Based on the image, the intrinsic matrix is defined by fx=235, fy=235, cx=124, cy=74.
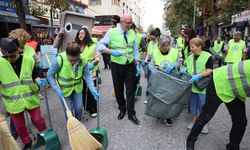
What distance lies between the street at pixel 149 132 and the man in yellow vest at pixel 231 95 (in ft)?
1.12

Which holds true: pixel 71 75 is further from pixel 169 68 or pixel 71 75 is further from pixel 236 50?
pixel 236 50

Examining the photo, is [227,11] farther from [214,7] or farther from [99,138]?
[99,138]

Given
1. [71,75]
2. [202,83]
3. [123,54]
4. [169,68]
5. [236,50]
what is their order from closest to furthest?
[71,75] → [202,83] → [169,68] → [123,54] → [236,50]

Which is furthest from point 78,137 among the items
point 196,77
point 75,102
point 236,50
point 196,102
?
point 236,50

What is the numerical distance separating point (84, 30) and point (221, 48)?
275 inches

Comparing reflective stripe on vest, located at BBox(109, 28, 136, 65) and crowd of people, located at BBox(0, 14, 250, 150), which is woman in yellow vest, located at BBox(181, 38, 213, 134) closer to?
crowd of people, located at BBox(0, 14, 250, 150)

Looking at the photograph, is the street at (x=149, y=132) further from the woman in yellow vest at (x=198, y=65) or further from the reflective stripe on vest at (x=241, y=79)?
the reflective stripe on vest at (x=241, y=79)

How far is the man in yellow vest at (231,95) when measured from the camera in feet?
8.09

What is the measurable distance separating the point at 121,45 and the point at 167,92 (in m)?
1.07

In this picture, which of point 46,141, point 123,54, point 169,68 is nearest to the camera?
point 46,141

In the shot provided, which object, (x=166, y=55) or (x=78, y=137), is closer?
(x=78, y=137)

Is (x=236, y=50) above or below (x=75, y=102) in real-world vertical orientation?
above

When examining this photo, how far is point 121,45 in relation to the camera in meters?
3.80

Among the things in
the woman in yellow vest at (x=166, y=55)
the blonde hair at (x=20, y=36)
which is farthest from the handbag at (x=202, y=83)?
the blonde hair at (x=20, y=36)
